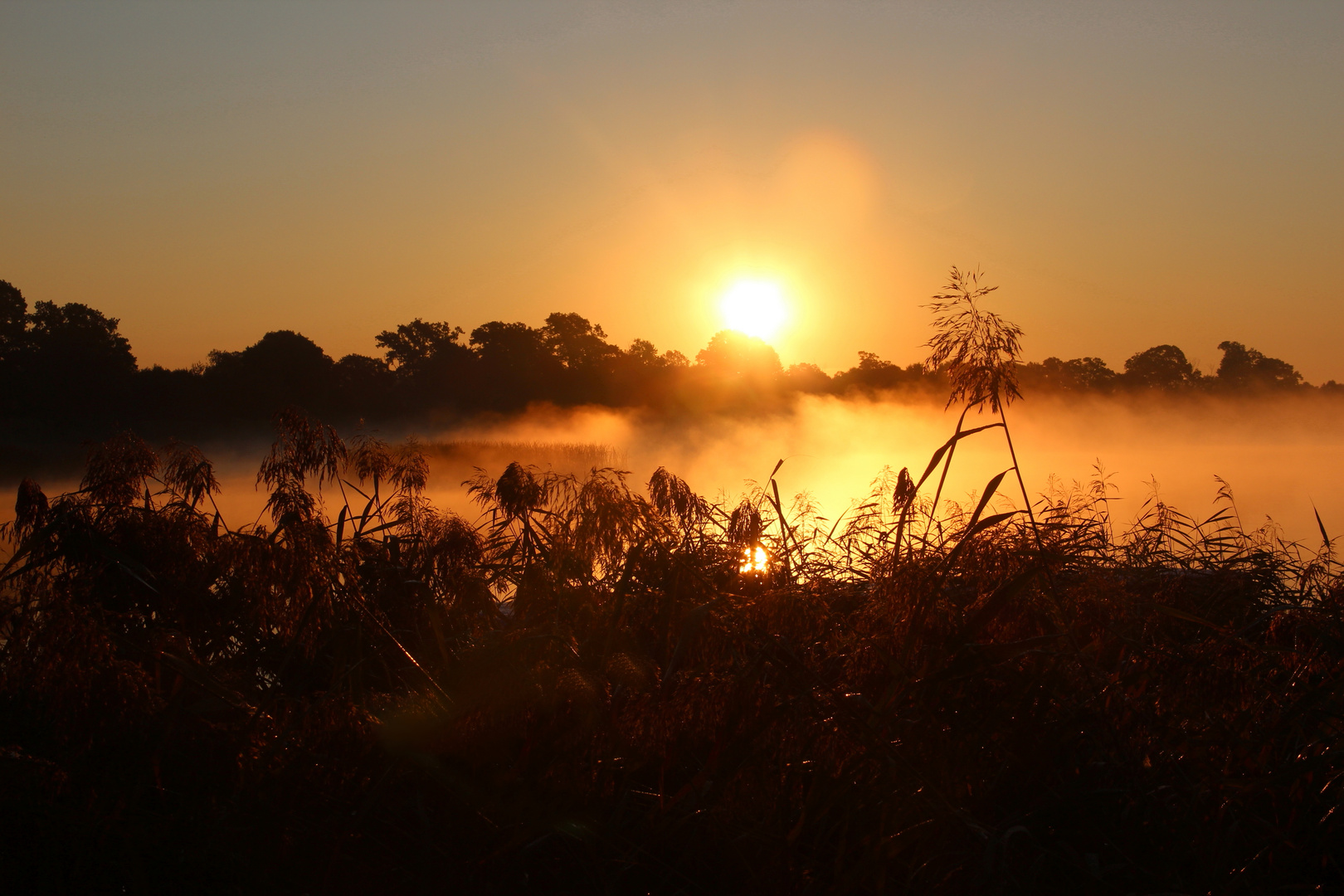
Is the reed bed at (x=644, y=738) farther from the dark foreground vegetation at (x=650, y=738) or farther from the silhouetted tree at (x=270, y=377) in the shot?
the silhouetted tree at (x=270, y=377)

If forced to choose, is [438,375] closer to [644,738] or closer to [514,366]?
[514,366]

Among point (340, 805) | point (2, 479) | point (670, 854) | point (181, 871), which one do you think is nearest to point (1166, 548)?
point (670, 854)

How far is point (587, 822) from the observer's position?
5.39ft

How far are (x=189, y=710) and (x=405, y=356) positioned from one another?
52.9 m

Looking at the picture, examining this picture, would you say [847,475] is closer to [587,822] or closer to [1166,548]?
[1166,548]

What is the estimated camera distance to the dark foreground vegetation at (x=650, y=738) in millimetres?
1583

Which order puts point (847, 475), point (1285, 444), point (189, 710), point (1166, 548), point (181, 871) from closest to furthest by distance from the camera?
point (181, 871), point (189, 710), point (1166, 548), point (847, 475), point (1285, 444)

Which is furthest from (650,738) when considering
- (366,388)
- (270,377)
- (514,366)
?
(514,366)

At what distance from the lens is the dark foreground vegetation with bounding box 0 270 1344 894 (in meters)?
1.58

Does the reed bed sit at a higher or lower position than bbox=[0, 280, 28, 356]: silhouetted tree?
lower

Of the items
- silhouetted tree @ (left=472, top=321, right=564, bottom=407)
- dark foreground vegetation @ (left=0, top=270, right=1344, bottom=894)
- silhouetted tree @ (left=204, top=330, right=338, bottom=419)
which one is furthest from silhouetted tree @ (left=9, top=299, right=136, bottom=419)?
dark foreground vegetation @ (left=0, top=270, right=1344, bottom=894)

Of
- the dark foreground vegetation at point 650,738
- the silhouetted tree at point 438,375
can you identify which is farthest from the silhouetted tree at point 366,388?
the dark foreground vegetation at point 650,738

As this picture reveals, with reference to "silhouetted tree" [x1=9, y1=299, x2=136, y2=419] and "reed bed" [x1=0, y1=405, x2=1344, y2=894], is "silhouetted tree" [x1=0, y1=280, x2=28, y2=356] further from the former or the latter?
"reed bed" [x1=0, y1=405, x2=1344, y2=894]

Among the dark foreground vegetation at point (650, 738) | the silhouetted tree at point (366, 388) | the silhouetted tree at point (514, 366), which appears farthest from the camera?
the silhouetted tree at point (514, 366)
